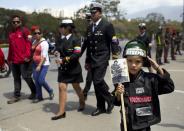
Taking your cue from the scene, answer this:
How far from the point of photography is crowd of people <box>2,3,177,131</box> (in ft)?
11.3

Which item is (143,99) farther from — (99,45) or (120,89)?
(99,45)

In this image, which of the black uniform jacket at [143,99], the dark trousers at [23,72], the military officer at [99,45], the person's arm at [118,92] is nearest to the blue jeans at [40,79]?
the dark trousers at [23,72]

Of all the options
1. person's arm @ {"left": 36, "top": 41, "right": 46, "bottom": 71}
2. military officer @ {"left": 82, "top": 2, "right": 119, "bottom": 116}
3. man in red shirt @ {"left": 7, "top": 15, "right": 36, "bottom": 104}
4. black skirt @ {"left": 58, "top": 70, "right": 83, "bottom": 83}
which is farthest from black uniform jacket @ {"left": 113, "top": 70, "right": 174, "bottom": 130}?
man in red shirt @ {"left": 7, "top": 15, "right": 36, "bottom": 104}

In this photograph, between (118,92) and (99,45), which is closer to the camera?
(118,92)

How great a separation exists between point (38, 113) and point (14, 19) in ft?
6.64

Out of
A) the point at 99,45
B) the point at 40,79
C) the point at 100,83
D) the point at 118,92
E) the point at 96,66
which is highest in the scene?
the point at 99,45

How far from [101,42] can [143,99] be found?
3.08 meters

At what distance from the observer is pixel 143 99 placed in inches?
137

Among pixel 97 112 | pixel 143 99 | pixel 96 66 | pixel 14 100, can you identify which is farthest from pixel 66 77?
pixel 143 99

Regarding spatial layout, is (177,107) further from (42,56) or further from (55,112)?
(42,56)

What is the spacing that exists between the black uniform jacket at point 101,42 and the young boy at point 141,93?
288 cm

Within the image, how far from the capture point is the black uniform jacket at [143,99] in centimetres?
345

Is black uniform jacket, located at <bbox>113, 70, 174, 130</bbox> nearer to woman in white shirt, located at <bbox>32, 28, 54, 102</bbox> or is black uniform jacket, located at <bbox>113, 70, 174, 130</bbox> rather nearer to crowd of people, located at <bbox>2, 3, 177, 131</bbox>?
crowd of people, located at <bbox>2, 3, 177, 131</bbox>

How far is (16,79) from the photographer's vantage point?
8.03 m
